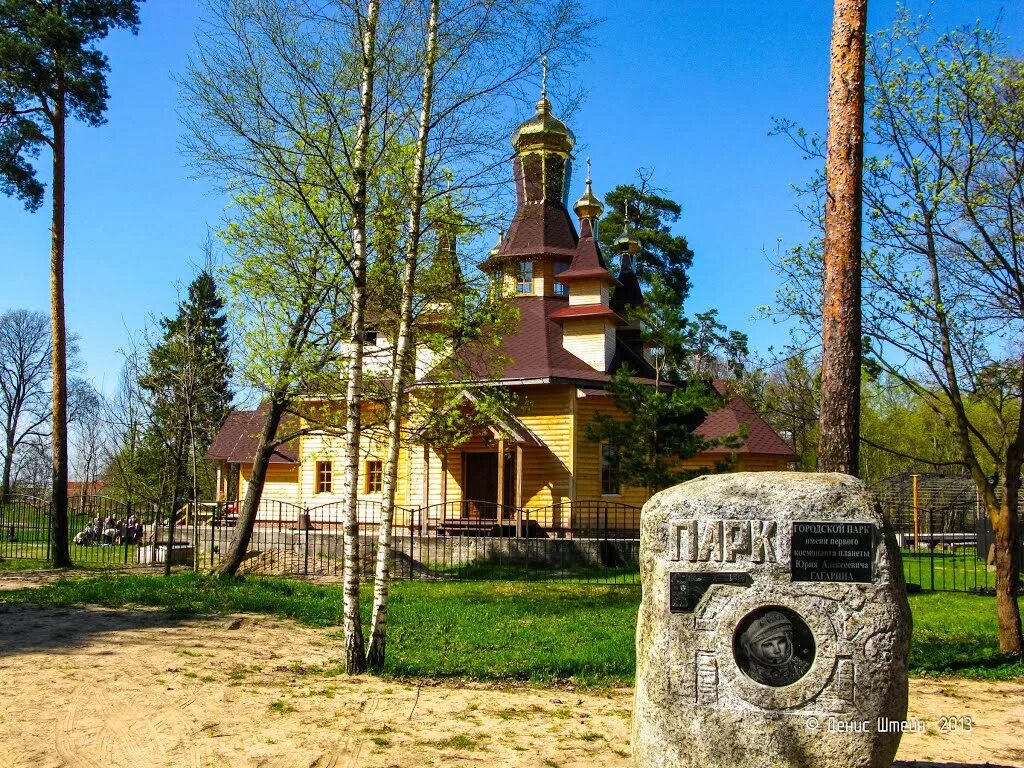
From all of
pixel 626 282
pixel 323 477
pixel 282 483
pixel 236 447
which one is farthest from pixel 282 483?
pixel 626 282

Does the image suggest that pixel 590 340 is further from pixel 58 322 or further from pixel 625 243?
→ pixel 58 322

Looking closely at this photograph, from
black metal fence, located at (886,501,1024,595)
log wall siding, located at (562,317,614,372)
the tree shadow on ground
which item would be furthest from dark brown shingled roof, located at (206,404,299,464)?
black metal fence, located at (886,501,1024,595)

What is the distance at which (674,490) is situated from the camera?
5707mm

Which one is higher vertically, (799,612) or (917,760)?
(799,612)

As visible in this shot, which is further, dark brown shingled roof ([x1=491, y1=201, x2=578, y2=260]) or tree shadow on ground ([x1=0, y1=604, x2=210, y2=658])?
dark brown shingled roof ([x1=491, y1=201, x2=578, y2=260])

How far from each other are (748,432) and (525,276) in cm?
924

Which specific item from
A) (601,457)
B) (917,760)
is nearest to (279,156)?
(917,760)

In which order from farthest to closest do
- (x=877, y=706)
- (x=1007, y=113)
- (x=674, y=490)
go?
1. (x=1007, y=113)
2. (x=674, y=490)
3. (x=877, y=706)

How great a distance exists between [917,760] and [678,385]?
20.0 m

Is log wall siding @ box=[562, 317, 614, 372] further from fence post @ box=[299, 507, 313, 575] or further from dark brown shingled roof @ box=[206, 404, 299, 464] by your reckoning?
dark brown shingled roof @ box=[206, 404, 299, 464]

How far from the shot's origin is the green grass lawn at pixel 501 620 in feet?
29.3

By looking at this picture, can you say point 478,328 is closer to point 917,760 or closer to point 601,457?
point 917,760

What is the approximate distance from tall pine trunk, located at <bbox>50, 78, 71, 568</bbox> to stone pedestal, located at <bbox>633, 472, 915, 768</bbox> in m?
16.5

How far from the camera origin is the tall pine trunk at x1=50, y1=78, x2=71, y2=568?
59.9ft
